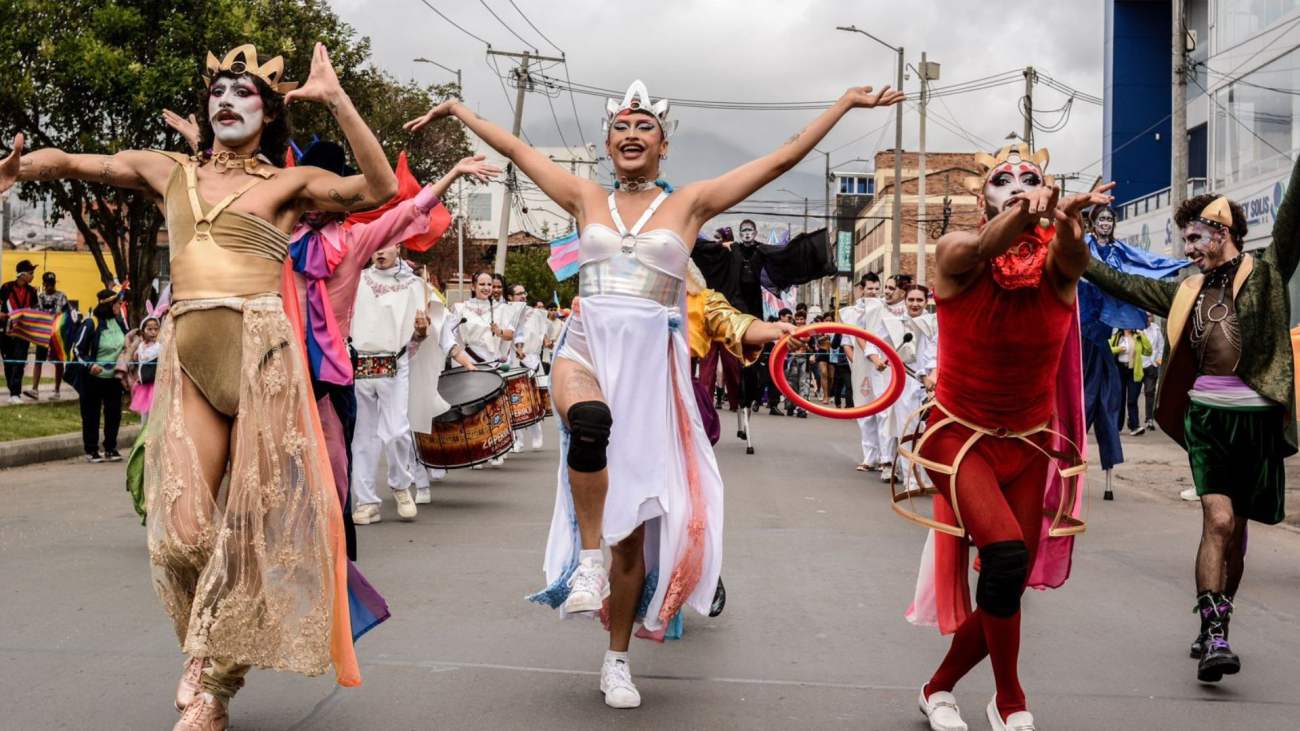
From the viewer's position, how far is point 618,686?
5.04 m

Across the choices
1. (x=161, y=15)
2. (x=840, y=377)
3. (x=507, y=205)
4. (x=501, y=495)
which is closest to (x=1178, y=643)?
(x=501, y=495)

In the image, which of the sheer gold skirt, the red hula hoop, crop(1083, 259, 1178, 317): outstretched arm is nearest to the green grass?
the sheer gold skirt

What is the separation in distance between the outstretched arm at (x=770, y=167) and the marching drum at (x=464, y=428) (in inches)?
231

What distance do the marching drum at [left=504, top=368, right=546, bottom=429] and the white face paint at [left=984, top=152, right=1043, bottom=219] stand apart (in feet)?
28.0

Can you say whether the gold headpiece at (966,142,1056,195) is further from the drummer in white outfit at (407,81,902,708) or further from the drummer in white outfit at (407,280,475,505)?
the drummer in white outfit at (407,280,475,505)

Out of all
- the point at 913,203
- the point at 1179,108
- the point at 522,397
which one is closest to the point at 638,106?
the point at 522,397

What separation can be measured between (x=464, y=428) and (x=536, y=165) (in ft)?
18.9

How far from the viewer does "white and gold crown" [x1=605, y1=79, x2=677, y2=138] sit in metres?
5.65

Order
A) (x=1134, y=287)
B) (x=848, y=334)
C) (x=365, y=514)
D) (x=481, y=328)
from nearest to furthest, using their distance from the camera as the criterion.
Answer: (x=848, y=334), (x=1134, y=287), (x=365, y=514), (x=481, y=328)

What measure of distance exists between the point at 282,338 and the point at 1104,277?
375cm

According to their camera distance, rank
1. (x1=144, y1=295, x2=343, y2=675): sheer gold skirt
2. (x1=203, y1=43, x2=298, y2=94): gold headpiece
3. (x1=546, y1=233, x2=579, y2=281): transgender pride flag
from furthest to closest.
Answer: (x1=546, y1=233, x2=579, y2=281): transgender pride flag, (x1=203, y1=43, x2=298, y2=94): gold headpiece, (x1=144, y1=295, x2=343, y2=675): sheer gold skirt

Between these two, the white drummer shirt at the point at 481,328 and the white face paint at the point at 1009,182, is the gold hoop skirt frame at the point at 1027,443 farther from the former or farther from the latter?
the white drummer shirt at the point at 481,328

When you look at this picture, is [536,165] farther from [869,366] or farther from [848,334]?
[869,366]

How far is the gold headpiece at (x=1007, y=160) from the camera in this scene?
5211mm
